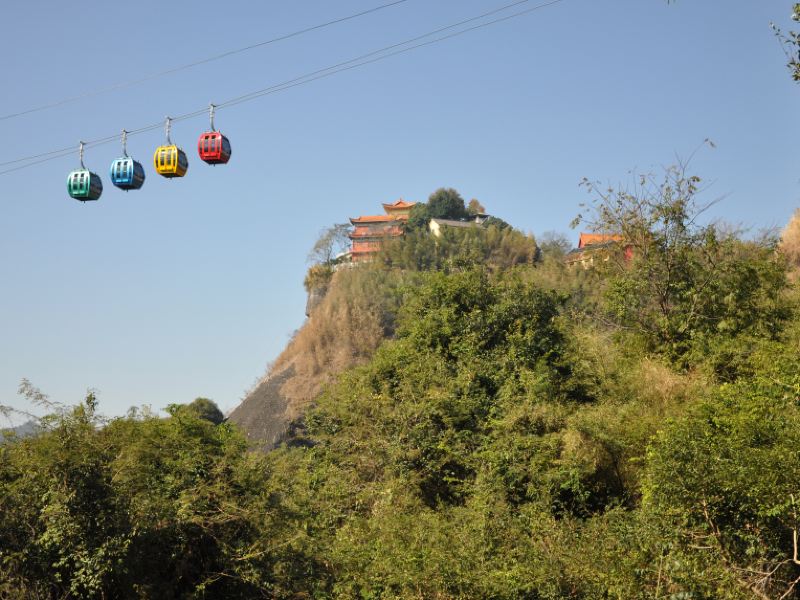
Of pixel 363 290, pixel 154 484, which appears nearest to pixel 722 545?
pixel 154 484

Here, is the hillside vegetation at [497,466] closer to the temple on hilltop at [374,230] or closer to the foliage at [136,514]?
the foliage at [136,514]

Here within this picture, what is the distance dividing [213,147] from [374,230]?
155ft

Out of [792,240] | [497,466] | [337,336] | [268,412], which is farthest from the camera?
[337,336]

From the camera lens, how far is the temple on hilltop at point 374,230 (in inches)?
2259

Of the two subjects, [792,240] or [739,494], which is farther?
[792,240]

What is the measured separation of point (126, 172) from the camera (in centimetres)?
1388

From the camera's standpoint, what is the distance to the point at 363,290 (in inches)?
1757

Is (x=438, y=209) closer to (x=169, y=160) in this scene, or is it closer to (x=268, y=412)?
(x=268, y=412)

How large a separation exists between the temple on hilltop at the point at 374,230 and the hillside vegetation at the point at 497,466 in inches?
Answer: 1494

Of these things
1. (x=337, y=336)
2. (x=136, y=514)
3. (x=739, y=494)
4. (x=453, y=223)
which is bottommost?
(x=739, y=494)

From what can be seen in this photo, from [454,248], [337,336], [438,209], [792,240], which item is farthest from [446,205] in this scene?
[792,240]

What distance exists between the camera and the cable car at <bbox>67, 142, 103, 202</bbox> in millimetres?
14086

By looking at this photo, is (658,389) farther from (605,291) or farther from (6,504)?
(6,504)

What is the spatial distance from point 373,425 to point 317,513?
7.57ft
